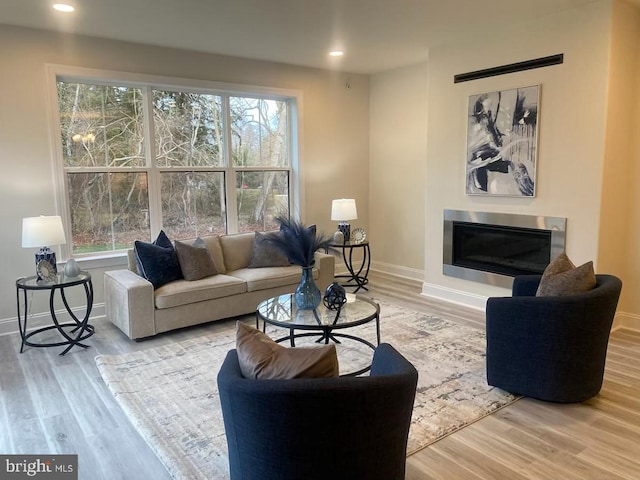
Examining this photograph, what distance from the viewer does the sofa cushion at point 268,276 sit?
186 inches

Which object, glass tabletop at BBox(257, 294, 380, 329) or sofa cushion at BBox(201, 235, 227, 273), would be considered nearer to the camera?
glass tabletop at BBox(257, 294, 380, 329)

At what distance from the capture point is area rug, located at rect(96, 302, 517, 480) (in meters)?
2.55

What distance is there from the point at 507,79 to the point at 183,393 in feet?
12.7

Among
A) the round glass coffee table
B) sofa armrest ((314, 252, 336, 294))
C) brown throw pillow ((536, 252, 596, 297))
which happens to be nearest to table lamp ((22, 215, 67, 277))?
the round glass coffee table

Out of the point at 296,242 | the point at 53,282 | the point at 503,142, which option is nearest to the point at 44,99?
the point at 53,282

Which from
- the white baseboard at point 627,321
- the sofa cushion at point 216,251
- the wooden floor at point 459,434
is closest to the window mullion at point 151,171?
the sofa cushion at point 216,251

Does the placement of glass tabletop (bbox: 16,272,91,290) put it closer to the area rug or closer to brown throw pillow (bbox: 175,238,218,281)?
the area rug

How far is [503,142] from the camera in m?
4.54

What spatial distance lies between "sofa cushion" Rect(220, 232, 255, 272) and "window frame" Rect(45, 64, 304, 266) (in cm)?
54

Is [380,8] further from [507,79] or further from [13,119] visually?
[13,119]

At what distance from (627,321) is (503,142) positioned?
6.38ft

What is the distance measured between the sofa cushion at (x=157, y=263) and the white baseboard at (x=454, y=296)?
2741 millimetres

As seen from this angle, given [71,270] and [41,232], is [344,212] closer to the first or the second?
[71,270]

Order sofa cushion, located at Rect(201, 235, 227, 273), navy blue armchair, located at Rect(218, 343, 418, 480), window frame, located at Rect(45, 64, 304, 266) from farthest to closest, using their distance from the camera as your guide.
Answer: sofa cushion, located at Rect(201, 235, 227, 273) → window frame, located at Rect(45, 64, 304, 266) → navy blue armchair, located at Rect(218, 343, 418, 480)
